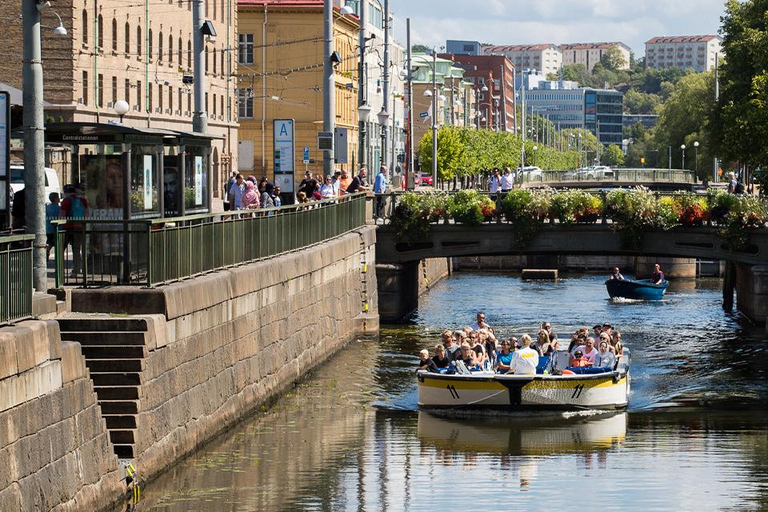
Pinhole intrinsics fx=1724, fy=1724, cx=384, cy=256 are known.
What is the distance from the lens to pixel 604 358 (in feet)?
114

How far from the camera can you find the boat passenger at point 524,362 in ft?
105

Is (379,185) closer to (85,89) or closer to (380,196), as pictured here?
(380,196)

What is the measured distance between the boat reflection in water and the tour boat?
0.23 metres

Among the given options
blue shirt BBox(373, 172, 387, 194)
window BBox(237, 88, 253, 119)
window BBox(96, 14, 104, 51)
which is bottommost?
blue shirt BBox(373, 172, 387, 194)

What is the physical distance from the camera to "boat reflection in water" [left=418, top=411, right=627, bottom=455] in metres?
28.9

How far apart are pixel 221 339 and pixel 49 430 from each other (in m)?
8.58

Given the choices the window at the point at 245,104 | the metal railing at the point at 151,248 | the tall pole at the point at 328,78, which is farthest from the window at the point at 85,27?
the window at the point at 245,104

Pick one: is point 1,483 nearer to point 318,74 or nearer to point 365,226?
point 365,226

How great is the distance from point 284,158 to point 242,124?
63916mm

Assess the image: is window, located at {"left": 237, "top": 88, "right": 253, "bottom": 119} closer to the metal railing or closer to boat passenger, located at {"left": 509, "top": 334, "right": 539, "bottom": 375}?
the metal railing

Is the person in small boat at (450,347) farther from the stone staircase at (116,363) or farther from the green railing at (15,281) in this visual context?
the green railing at (15,281)

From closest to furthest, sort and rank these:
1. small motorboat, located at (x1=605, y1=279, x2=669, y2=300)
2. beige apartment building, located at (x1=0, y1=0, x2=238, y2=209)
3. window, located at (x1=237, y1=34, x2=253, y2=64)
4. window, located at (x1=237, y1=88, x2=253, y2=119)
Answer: beige apartment building, located at (x1=0, y1=0, x2=238, y2=209), small motorboat, located at (x1=605, y1=279, x2=669, y2=300), window, located at (x1=237, y1=34, x2=253, y2=64), window, located at (x1=237, y1=88, x2=253, y2=119)

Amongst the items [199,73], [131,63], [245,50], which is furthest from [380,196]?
[245,50]

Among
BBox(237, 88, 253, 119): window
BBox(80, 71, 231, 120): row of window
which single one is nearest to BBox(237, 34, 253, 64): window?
BBox(237, 88, 253, 119): window
